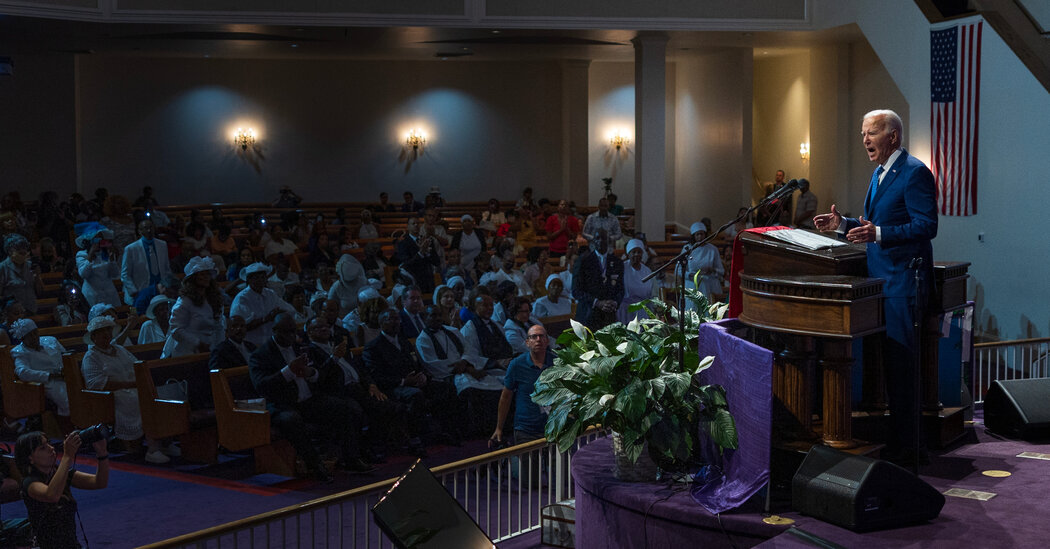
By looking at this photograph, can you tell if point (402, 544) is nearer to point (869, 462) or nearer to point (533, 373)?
point (869, 462)

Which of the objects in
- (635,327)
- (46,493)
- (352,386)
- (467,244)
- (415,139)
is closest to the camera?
(635,327)

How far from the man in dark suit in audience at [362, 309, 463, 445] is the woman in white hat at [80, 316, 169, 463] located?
1.55 metres

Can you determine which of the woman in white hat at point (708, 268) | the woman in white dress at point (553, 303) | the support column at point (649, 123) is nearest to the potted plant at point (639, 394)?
the woman in white dress at point (553, 303)

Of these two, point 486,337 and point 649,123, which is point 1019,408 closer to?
point 486,337

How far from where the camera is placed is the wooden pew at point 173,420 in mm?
7324

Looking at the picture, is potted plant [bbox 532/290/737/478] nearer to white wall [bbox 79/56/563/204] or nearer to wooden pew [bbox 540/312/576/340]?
wooden pew [bbox 540/312/576/340]

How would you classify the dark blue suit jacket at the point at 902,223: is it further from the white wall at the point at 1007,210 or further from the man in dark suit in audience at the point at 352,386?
the white wall at the point at 1007,210

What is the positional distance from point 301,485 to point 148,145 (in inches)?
515

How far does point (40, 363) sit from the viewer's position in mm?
8133

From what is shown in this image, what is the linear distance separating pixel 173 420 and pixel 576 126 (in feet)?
43.3

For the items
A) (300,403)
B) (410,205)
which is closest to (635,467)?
(300,403)

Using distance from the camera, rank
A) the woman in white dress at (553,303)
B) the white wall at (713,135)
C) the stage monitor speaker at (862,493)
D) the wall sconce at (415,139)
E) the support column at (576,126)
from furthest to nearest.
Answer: the wall sconce at (415,139) < the support column at (576,126) < the white wall at (713,135) < the woman in white dress at (553,303) < the stage monitor speaker at (862,493)

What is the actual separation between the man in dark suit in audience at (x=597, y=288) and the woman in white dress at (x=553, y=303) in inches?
13.3

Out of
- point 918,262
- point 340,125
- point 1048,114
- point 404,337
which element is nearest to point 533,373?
point 404,337
